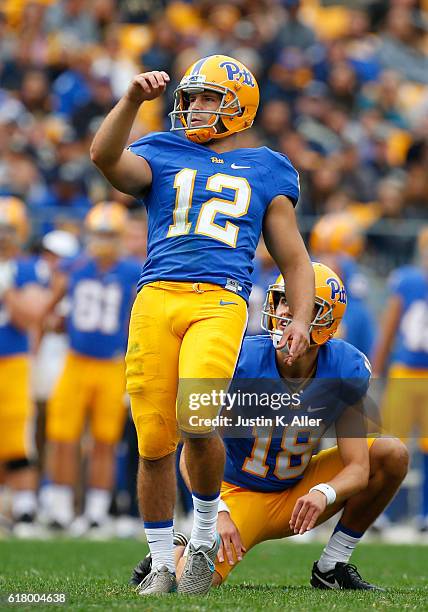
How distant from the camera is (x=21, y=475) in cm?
822

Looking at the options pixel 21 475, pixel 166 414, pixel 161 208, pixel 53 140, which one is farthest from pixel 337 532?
pixel 53 140

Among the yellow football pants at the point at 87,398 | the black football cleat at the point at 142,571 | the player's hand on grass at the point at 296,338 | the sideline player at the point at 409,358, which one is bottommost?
the yellow football pants at the point at 87,398

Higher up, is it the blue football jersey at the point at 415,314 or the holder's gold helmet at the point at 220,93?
the holder's gold helmet at the point at 220,93

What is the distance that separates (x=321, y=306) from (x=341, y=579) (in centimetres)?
108

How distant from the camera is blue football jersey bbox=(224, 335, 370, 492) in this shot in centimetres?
481

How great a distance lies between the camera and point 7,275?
842 centimetres

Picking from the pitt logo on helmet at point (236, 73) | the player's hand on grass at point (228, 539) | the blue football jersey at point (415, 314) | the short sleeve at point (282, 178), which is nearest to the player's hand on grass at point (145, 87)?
the pitt logo on helmet at point (236, 73)

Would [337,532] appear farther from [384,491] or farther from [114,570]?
[114,570]

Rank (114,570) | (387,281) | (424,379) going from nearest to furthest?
(114,570) < (424,379) < (387,281)

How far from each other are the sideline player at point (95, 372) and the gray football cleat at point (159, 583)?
14.4 ft

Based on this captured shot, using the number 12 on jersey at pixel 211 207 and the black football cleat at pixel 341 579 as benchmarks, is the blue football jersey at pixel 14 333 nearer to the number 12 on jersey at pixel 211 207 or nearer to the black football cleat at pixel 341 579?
the black football cleat at pixel 341 579

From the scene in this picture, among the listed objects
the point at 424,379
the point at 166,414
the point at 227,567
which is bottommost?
the point at 424,379

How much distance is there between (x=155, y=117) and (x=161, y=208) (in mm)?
8372

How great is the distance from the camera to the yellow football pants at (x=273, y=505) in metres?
4.88
